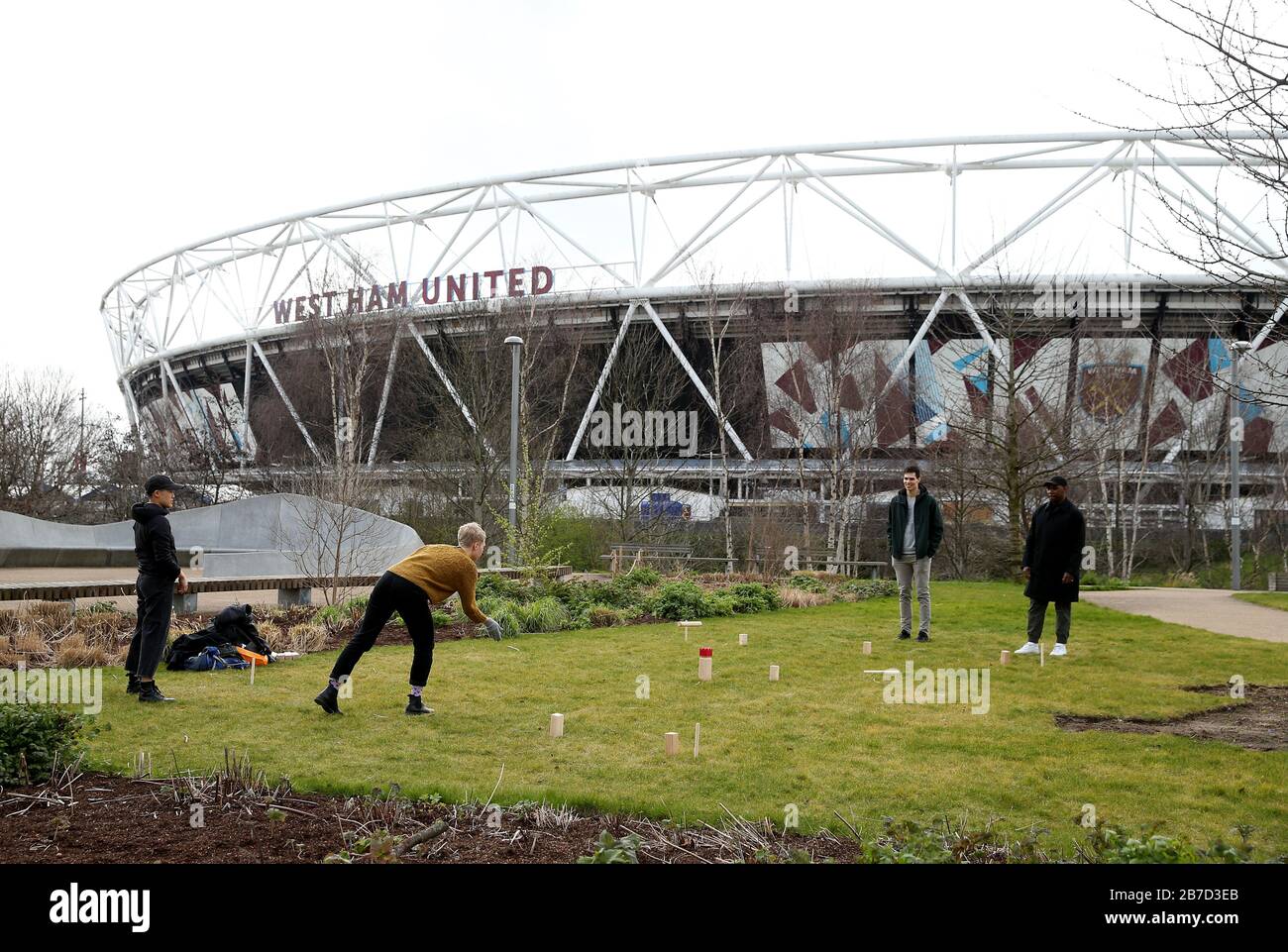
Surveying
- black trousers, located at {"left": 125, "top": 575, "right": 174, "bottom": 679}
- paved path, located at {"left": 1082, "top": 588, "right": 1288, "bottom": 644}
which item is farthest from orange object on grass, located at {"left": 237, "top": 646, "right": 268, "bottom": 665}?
paved path, located at {"left": 1082, "top": 588, "right": 1288, "bottom": 644}

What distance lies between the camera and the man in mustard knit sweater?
7094mm

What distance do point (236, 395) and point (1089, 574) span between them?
36.9 m

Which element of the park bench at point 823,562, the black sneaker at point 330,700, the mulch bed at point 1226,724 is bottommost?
the park bench at point 823,562

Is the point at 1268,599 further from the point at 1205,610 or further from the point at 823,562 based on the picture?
the point at 823,562

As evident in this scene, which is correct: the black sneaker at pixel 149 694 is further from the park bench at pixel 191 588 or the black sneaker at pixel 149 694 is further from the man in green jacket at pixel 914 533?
the man in green jacket at pixel 914 533

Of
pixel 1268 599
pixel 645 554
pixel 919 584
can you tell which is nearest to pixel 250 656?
pixel 919 584

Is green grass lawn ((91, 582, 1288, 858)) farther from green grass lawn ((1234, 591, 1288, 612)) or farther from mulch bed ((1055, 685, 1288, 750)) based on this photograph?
green grass lawn ((1234, 591, 1288, 612))

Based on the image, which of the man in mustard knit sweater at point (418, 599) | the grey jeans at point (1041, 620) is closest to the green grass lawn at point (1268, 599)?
the grey jeans at point (1041, 620)

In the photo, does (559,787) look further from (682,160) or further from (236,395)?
(236,395)

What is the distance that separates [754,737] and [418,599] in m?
2.58

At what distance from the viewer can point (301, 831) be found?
4320 millimetres

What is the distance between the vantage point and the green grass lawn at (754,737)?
4.97 m

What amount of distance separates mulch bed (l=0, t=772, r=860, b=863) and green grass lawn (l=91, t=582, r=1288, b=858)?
0.30 meters

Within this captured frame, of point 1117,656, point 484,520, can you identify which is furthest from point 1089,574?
point 484,520
